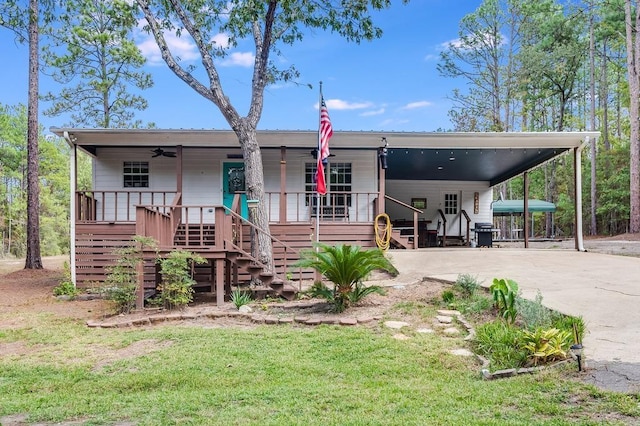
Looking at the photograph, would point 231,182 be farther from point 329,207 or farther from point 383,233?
point 383,233

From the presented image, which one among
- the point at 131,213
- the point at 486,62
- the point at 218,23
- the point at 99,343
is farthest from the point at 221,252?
the point at 486,62

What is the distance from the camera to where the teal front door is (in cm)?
1127

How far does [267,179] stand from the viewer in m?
11.5

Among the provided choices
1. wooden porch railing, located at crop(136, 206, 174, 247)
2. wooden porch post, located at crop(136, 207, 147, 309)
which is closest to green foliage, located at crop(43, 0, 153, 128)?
wooden porch railing, located at crop(136, 206, 174, 247)

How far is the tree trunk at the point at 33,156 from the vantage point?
1243 centimetres

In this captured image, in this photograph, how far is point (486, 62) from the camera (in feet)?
78.8

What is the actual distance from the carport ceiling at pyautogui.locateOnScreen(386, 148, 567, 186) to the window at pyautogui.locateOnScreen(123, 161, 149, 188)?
629 cm

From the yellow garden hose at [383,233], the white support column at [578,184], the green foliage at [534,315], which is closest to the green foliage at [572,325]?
the green foliage at [534,315]

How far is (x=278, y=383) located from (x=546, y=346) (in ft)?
7.57

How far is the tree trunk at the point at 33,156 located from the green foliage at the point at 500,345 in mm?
12548

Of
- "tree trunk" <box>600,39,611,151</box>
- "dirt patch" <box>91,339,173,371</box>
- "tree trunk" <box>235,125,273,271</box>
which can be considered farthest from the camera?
"tree trunk" <box>600,39,611,151</box>

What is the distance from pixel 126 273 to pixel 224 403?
4302 millimetres

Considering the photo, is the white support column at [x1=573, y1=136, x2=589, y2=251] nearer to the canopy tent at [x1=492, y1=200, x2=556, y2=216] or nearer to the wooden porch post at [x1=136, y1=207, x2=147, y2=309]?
the canopy tent at [x1=492, y1=200, x2=556, y2=216]

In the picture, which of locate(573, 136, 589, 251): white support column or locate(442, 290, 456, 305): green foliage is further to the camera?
locate(573, 136, 589, 251): white support column
